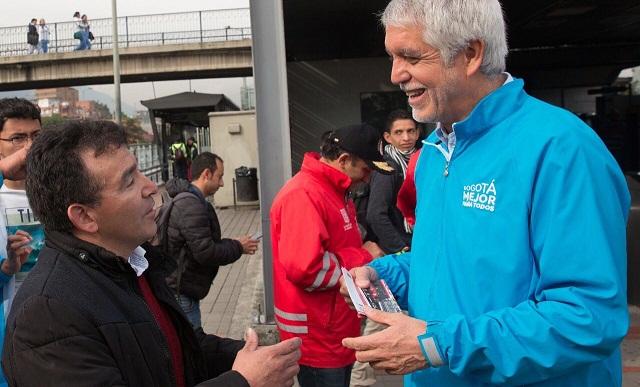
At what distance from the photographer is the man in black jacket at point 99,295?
147 centimetres

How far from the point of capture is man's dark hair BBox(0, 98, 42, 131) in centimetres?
317

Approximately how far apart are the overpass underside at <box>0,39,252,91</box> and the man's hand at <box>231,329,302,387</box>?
27.6 meters

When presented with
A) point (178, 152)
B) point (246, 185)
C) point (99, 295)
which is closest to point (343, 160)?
point (99, 295)

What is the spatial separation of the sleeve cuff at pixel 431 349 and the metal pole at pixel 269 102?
395cm

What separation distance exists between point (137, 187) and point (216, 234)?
259cm

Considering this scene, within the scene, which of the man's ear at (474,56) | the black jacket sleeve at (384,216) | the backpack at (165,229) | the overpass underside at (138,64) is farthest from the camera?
the overpass underside at (138,64)

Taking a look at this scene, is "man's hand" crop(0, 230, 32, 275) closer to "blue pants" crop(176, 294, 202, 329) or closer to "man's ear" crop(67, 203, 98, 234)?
"man's ear" crop(67, 203, 98, 234)

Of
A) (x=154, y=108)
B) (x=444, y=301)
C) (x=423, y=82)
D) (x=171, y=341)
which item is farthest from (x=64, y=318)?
(x=154, y=108)

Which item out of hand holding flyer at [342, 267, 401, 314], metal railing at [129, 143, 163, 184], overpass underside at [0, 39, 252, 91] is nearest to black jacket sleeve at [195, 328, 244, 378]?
hand holding flyer at [342, 267, 401, 314]

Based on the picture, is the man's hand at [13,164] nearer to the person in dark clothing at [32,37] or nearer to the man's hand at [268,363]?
the man's hand at [268,363]

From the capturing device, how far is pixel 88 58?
30031mm

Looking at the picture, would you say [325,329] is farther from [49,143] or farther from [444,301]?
[49,143]

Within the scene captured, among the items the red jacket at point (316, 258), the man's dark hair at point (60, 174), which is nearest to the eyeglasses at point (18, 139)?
the red jacket at point (316, 258)

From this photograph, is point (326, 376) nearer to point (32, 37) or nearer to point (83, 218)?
point (83, 218)
